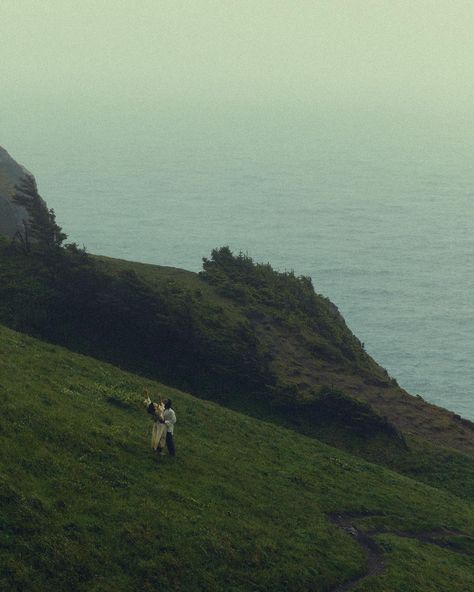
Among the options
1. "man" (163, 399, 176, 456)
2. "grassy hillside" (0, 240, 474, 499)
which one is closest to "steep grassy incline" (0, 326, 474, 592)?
"man" (163, 399, 176, 456)

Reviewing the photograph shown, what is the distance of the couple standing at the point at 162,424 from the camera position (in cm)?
3475

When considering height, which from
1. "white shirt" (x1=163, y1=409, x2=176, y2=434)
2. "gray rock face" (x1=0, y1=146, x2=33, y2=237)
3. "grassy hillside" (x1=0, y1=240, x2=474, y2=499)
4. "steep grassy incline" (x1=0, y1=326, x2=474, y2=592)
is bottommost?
"steep grassy incline" (x1=0, y1=326, x2=474, y2=592)

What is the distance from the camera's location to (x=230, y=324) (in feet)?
213

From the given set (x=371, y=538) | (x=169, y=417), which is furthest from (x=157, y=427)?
(x=371, y=538)

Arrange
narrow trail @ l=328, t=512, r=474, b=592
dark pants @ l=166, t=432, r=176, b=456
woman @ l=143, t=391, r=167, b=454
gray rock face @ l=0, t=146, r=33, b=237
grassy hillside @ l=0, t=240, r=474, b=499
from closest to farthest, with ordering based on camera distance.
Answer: narrow trail @ l=328, t=512, r=474, b=592
woman @ l=143, t=391, r=167, b=454
dark pants @ l=166, t=432, r=176, b=456
grassy hillside @ l=0, t=240, r=474, b=499
gray rock face @ l=0, t=146, r=33, b=237

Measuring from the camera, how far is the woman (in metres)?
34.7

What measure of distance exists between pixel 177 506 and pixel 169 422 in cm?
458

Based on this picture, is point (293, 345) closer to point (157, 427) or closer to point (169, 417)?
point (157, 427)

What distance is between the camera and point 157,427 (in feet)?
116

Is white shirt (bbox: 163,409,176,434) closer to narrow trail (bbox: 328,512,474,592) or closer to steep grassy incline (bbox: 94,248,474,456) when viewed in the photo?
narrow trail (bbox: 328,512,474,592)

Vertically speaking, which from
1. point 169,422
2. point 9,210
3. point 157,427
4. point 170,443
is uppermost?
point 9,210

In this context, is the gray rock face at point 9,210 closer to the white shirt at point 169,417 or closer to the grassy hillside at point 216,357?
the grassy hillside at point 216,357

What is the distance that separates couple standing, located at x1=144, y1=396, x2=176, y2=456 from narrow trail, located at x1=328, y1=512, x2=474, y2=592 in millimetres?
8083

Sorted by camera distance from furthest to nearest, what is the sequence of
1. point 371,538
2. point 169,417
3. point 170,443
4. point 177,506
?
1. point 371,538
2. point 170,443
3. point 169,417
4. point 177,506
